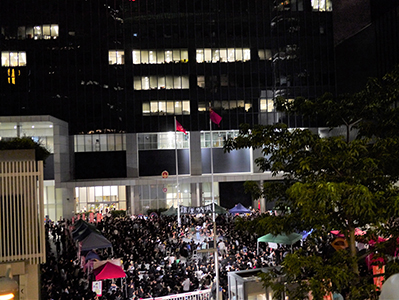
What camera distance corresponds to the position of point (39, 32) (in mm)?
48312

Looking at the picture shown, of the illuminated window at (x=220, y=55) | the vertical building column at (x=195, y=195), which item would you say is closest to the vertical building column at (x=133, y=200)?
the vertical building column at (x=195, y=195)

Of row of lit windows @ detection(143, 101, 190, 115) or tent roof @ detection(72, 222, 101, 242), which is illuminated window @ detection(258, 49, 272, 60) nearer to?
row of lit windows @ detection(143, 101, 190, 115)

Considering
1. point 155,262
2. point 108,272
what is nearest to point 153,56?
point 155,262

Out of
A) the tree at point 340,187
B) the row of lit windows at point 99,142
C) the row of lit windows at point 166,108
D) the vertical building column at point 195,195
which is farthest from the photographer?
the vertical building column at point 195,195

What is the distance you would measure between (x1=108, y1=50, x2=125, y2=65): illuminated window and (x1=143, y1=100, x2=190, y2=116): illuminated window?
19.2 ft

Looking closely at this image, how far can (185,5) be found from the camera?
4956cm

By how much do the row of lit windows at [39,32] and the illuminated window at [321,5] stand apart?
3142cm

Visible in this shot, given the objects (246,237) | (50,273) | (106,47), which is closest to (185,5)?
(106,47)

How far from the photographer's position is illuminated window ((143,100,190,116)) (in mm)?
49188

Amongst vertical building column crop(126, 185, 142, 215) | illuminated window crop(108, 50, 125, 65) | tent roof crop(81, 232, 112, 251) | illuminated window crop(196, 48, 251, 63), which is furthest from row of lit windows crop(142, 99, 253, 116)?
tent roof crop(81, 232, 112, 251)

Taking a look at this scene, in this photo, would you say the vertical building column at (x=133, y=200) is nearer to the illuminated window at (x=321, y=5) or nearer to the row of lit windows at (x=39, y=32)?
the row of lit windows at (x=39, y=32)

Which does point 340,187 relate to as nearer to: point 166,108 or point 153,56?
point 166,108

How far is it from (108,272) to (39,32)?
40340mm

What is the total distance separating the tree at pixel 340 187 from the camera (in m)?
6.93
